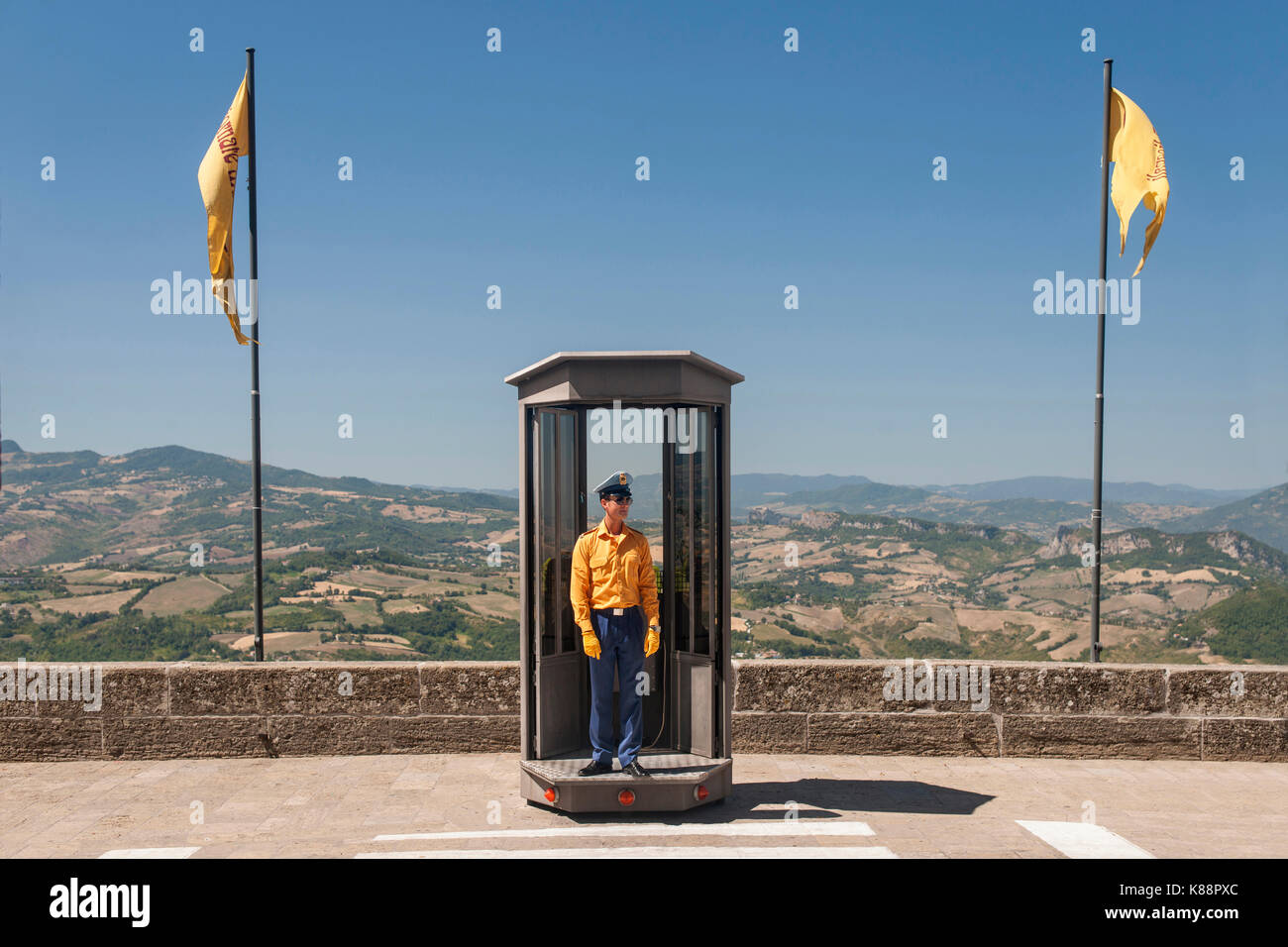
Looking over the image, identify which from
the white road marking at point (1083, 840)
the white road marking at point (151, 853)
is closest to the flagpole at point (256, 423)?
the white road marking at point (151, 853)

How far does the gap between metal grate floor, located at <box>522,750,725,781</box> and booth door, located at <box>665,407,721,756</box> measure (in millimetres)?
123

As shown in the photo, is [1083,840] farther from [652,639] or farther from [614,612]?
[614,612]

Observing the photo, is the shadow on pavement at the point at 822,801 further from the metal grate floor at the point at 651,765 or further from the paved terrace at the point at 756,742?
the metal grate floor at the point at 651,765

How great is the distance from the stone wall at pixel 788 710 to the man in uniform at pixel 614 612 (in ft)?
4.60

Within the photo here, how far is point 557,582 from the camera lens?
6.07m

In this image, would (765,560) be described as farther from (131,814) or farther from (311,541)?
(131,814)

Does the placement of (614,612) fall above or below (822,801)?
above

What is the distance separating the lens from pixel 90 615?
205 ft

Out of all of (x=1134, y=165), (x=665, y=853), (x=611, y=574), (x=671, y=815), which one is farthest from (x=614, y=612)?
(x=1134, y=165)

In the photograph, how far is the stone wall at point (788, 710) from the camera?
690 centimetres

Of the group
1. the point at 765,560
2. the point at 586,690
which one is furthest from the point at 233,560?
the point at 586,690

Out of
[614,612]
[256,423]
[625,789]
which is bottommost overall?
[625,789]

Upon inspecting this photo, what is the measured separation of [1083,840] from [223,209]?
776 cm

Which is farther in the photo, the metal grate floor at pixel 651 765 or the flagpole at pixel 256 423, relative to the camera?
the flagpole at pixel 256 423
